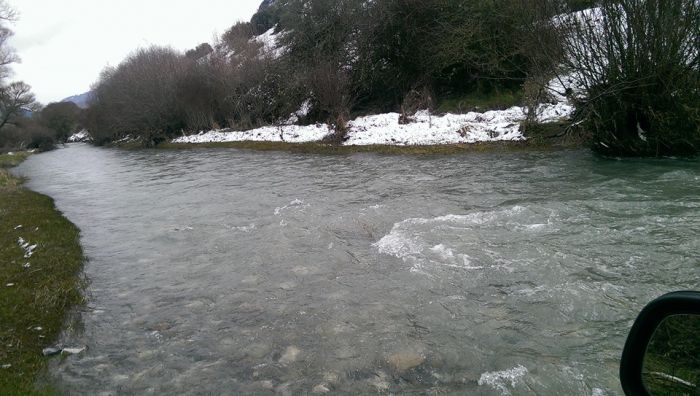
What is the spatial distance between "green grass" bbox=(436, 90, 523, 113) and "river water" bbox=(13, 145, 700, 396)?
9995 mm

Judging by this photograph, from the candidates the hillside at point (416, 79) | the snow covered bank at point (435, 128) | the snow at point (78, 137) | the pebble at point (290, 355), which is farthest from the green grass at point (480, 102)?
the snow at point (78, 137)

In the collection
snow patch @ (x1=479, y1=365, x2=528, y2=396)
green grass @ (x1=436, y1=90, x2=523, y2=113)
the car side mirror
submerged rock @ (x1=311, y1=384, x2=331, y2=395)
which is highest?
green grass @ (x1=436, y1=90, x2=523, y2=113)

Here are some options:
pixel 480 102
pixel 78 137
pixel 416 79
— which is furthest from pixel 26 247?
pixel 78 137

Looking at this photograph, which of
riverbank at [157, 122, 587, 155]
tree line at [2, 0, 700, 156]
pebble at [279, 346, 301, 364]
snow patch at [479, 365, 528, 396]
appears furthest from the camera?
riverbank at [157, 122, 587, 155]

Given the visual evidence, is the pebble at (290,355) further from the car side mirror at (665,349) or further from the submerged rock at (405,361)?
the car side mirror at (665,349)

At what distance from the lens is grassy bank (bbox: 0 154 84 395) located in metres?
4.54

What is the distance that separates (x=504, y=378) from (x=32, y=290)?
21.9 feet

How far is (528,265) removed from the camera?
235 inches

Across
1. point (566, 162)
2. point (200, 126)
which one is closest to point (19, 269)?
point (566, 162)

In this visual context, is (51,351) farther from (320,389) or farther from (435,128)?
(435,128)

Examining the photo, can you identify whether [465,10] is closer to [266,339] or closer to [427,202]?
[427,202]

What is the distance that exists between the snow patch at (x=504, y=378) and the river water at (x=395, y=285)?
0.02 metres

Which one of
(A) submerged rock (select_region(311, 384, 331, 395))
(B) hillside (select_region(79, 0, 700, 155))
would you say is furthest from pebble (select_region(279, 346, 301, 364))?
(B) hillside (select_region(79, 0, 700, 155))

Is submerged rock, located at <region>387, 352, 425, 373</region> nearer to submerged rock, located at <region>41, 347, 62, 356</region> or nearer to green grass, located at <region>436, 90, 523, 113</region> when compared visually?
submerged rock, located at <region>41, 347, 62, 356</region>
